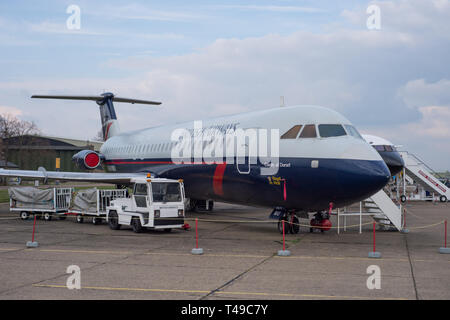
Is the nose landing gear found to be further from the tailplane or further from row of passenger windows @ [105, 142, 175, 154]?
the tailplane

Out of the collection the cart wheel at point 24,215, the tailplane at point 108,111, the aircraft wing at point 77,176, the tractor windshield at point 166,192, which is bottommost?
the cart wheel at point 24,215

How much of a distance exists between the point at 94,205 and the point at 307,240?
30.3ft

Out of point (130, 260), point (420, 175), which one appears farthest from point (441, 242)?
point (420, 175)

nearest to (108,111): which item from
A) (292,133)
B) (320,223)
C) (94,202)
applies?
(94,202)

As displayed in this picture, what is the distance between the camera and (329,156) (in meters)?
13.2

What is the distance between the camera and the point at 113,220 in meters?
17.5

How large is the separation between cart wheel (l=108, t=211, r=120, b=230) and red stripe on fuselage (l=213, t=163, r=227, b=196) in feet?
12.1

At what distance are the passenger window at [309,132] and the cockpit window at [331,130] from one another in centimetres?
20

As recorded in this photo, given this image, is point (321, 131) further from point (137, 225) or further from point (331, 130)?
point (137, 225)

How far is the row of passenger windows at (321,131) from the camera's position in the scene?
13.8 metres

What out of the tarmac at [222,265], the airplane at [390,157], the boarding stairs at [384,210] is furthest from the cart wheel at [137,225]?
the airplane at [390,157]

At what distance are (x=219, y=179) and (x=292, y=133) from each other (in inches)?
139

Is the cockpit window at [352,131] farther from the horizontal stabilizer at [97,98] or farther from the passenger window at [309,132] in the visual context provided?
the horizontal stabilizer at [97,98]
